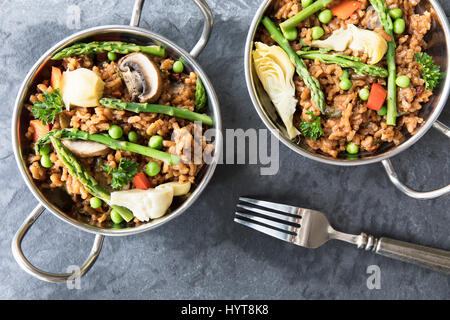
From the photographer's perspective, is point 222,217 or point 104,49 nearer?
point 104,49

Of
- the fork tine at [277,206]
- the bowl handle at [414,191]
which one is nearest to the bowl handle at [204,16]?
the fork tine at [277,206]

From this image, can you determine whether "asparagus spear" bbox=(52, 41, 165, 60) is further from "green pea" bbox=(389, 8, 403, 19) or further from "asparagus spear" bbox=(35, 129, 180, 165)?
"green pea" bbox=(389, 8, 403, 19)

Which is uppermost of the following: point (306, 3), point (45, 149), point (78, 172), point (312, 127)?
point (306, 3)

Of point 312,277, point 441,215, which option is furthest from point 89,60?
point 441,215

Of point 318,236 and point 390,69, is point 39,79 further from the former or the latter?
point 390,69

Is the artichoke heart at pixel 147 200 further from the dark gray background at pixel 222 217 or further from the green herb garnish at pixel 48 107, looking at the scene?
the green herb garnish at pixel 48 107

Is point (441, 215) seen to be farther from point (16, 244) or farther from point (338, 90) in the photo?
point (16, 244)

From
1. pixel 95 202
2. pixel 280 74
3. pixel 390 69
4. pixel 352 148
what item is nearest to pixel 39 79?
pixel 95 202
